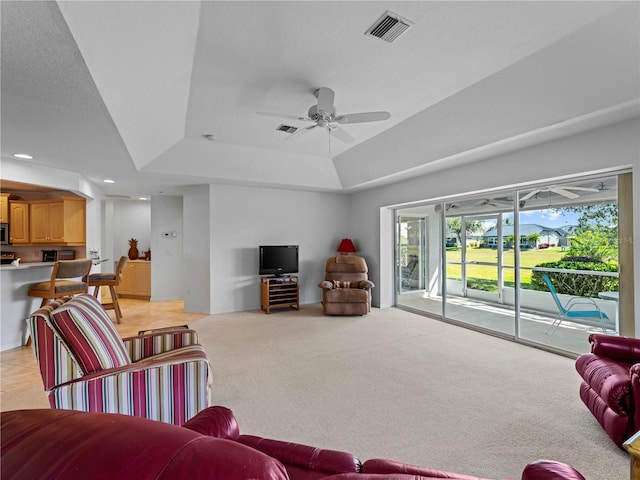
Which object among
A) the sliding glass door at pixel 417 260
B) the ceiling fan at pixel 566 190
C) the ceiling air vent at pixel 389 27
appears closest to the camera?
the ceiling air vent at pixel 389 27

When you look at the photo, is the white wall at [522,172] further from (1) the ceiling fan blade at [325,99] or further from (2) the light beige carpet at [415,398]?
(1) the ceiling fan blade at [325,99]

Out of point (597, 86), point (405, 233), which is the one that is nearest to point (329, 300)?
point (405, 233)

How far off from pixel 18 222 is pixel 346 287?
6.41 metres

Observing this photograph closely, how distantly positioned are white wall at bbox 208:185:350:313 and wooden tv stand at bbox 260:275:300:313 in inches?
12.0

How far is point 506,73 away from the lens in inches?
109

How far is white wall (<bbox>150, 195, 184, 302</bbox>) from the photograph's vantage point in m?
7.04

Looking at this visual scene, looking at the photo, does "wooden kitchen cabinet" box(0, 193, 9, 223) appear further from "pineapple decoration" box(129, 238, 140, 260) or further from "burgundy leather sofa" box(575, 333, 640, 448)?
"burgundy leather sofa" box(575, 333, 640, 448)

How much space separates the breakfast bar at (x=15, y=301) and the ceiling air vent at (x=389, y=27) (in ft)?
16.0

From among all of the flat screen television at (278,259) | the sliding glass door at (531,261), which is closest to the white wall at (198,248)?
the flat screen television at (278,259)

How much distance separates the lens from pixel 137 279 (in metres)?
7.32

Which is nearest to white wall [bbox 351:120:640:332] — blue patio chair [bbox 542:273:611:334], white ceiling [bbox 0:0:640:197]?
white ceiling [bbox 0:0:640:197]

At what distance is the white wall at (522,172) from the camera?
117 inches

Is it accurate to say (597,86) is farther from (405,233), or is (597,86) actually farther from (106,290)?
(106,290)

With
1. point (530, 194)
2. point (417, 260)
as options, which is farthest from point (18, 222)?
point (530, 194)
